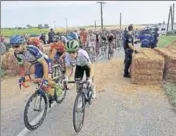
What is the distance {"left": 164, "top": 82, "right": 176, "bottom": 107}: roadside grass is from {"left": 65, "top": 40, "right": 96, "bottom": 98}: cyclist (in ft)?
8.42

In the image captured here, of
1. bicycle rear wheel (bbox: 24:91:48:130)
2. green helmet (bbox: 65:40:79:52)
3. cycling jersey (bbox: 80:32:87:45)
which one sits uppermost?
green helmet (bbox: 65:40:79:52)

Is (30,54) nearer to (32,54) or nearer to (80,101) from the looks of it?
(32,54)

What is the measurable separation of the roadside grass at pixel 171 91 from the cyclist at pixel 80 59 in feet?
8.42

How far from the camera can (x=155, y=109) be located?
27.3 feet

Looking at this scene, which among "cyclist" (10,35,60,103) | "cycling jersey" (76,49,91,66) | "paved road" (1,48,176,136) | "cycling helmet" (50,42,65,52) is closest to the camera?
"paved road" (1,48,176,136)

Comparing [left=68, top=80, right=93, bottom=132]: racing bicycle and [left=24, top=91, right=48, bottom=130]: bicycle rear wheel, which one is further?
[left=24, top=91, right=48, bottom=130]: bicycle rear wheel

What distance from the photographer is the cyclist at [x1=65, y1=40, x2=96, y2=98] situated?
692 cm

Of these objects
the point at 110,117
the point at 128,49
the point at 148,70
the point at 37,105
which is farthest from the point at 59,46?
the point at 37,105

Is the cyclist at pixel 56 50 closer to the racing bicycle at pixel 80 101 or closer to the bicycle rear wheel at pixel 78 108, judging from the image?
the racing bicycle at pixel 80 101

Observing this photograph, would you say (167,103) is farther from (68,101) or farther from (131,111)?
(68,101)

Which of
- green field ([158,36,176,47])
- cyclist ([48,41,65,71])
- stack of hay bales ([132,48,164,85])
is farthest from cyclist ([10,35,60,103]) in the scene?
green field ([158,36,176,47])

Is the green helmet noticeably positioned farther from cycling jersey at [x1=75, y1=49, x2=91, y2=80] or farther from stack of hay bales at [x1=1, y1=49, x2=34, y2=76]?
stack of hay bales at [x1=1, y1=49, x2=34, y2=76]

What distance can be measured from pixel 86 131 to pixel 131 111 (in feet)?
6.04

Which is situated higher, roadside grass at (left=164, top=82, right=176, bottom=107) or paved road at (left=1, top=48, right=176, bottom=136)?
paved road at (left=1, top=48, right=176, bottom=136)
